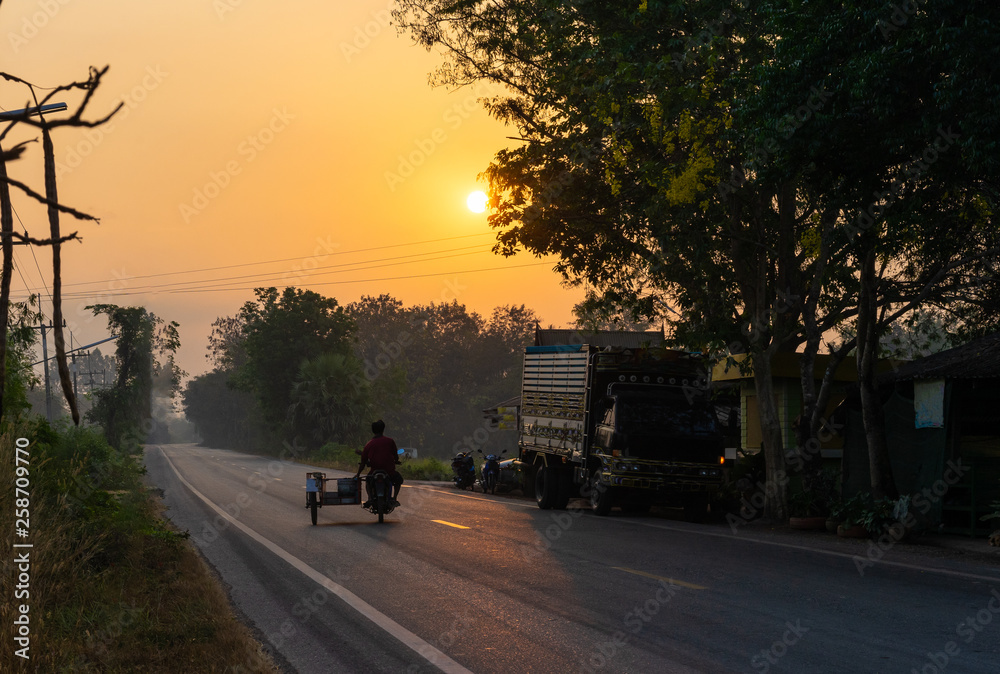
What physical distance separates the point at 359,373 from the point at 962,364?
62757 mm

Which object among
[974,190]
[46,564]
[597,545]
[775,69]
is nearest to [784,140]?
[775,69]

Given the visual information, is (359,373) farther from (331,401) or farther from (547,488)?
(547,488)

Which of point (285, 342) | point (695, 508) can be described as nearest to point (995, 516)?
point (695, 508)

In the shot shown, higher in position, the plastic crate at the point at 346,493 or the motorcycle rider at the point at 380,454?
the motorcycle rider at the point at 380,454

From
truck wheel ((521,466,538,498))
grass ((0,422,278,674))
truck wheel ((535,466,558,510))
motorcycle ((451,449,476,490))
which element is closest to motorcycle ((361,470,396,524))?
grass ((0,422,278,674))

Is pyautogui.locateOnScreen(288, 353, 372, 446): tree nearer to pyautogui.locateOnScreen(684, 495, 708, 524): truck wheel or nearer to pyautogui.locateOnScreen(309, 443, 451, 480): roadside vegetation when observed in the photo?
pyautogui.locateOnScreen(309, 443, 451, 480): roadside vegetation

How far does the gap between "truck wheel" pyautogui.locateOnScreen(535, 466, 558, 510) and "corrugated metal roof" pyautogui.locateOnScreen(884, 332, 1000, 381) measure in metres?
7.65

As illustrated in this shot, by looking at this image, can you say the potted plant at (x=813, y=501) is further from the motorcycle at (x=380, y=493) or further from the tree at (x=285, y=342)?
the tree at (x=285, y=342)

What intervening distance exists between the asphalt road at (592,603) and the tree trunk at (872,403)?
3254mm

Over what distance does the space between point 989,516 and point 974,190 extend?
16.5 ft

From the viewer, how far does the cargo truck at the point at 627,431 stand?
61.2 feet

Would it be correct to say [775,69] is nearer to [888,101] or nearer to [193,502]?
[888,101]

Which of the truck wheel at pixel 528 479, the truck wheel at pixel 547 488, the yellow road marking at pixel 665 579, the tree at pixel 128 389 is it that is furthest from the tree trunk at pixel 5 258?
the tree at pixel 128 389

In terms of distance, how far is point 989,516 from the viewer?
1404 cm
